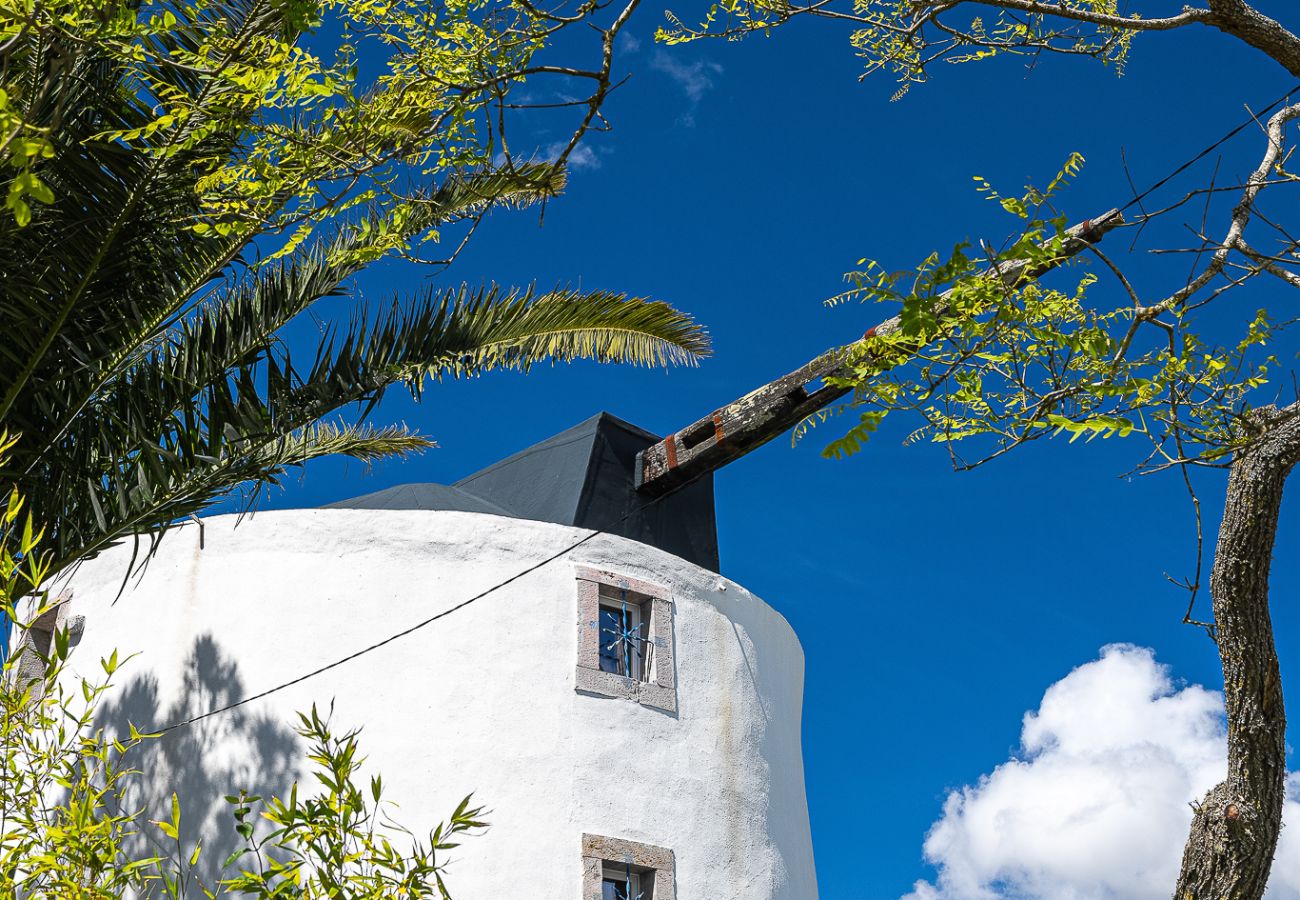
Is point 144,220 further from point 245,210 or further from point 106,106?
point 245,210

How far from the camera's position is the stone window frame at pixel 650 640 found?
35.7ft

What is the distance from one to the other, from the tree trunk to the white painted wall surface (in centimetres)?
625

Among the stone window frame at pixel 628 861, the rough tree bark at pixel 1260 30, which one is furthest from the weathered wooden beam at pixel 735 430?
the rough tree bark at pixel 1260 30

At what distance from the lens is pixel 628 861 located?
1032 centimetres

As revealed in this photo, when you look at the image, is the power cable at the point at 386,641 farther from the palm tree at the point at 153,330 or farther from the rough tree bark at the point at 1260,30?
the rough tree bark at the point at 1260,30

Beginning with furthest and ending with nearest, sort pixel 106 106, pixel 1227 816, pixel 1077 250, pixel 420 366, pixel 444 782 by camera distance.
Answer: pixel 444 782
pixel 420 366
pixel 106 106
pixel 1077 250
pixel 1227 816

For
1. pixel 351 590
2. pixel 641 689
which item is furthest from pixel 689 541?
pixel 351 590

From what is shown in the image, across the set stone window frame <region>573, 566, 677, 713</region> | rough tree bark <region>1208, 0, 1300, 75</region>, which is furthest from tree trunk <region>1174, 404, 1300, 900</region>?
stone window frame <region>573, 566, 677, 713</region>

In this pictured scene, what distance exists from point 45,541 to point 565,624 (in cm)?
451

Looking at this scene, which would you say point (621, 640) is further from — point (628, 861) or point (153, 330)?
point (153, 330)

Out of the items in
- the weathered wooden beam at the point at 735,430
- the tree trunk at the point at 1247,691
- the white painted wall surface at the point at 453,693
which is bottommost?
the tree trunk at the point at 1247,691

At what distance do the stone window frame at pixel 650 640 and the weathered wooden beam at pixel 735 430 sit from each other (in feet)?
4.86

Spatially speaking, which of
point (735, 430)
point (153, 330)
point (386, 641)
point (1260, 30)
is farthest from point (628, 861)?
point (1260, 30)

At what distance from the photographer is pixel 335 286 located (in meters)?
7.78
